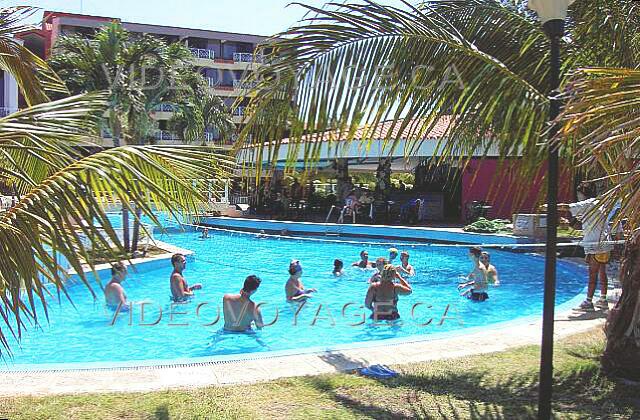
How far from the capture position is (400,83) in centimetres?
407

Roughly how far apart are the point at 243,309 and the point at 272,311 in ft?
7.54

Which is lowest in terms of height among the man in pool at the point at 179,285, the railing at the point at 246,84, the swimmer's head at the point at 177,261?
the man in pool at the point at 179,285

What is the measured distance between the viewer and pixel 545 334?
156 inches

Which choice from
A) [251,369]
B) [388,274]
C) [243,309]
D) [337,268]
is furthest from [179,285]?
[251,369]

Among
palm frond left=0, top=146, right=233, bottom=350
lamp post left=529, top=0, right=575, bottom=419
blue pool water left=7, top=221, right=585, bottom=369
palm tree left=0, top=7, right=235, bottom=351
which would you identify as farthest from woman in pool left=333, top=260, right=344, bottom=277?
palm frond left=0, top=146, right=233, bottom=350

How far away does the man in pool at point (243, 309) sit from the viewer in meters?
8.62

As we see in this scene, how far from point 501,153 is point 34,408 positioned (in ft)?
12.3

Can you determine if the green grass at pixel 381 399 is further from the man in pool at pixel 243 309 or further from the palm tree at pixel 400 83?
the man in pool at pixel 243 309

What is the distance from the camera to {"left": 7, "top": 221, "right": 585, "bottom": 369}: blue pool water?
8719mm

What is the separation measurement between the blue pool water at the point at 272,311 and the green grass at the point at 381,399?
159cm

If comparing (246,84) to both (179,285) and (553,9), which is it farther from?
(179,285)

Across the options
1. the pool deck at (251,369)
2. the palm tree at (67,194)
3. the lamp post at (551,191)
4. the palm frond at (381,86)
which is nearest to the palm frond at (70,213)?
the palm tree at (67,194)

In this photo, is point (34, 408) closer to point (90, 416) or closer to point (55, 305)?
point (90, 416)

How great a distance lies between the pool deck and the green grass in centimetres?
27
